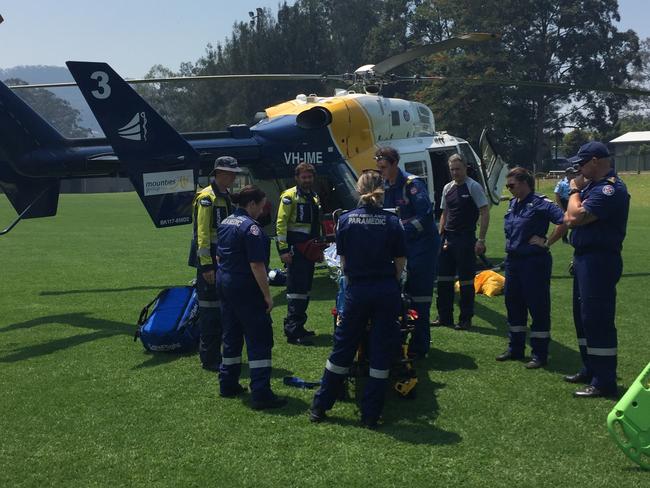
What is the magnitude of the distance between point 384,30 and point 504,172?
56.7 meters

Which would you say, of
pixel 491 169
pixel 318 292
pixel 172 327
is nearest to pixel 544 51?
pixel 491 169

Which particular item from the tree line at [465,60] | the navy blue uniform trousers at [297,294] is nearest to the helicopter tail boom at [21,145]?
the navy blue uniform trousers at [297,294]

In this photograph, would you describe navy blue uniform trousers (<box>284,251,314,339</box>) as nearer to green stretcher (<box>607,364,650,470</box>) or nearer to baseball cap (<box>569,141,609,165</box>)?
baseball cap (<box>569,141,609,165</box>)

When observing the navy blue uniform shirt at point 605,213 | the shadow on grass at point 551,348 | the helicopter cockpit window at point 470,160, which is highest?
the helicopter cockpit window at point 470,160

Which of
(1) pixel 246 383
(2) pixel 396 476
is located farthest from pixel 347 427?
(1) pixel 246 383

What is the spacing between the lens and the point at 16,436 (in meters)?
4.77

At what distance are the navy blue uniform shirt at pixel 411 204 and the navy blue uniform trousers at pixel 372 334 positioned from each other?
177cm

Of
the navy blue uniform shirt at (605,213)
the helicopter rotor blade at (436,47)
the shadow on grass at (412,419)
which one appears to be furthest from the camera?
the helicopter rotor blade at (436,47)

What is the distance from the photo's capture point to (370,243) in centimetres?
474

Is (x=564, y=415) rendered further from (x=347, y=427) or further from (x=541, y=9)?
(x=541, y=9)

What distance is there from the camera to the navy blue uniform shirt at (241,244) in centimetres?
516

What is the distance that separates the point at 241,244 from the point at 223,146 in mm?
4835

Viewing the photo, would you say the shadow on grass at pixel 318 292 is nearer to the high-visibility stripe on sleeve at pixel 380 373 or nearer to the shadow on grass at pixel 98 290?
the shadow on grass at pixel 98 290

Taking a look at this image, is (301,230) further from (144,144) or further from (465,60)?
(465,60)
